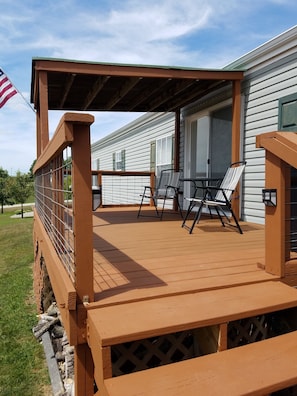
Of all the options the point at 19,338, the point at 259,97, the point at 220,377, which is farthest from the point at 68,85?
the point at 220,377

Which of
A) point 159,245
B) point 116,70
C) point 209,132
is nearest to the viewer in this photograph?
point 159,245

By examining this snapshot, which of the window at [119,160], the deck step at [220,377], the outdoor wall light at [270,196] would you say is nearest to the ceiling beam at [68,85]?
the outdoor wall light at [270,196]

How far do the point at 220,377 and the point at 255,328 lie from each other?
87 cm

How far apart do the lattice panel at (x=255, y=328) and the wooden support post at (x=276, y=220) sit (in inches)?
11.5

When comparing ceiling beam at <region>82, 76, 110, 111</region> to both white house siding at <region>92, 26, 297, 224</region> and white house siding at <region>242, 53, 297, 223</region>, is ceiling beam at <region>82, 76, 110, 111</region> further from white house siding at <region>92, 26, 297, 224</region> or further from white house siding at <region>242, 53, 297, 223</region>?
white house siding at <region>242, 53, 297, 223</region>

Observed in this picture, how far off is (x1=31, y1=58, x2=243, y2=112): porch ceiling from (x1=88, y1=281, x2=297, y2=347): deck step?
3.33 meters

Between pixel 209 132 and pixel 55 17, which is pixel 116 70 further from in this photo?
pixel 55 17

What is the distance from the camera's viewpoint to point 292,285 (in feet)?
6.97

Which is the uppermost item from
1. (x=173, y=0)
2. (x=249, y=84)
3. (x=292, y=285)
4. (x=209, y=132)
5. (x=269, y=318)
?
(x=173, y=0)

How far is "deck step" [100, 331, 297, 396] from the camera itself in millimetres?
1187

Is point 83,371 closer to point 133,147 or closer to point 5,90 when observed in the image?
point 5,90

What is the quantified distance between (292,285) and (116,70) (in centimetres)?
341

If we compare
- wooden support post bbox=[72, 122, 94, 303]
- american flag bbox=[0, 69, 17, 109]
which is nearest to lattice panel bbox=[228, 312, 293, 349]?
wooden support post bbox=[72, 122, 94, 303]

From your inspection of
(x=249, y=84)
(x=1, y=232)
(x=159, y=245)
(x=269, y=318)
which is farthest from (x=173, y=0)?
(x=1, y=232)
